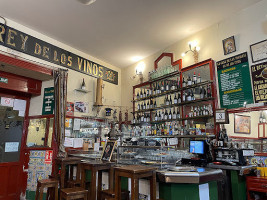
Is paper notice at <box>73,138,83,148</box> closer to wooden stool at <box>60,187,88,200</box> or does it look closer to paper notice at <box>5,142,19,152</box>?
paper notice at <box>5,142,19,152</box>

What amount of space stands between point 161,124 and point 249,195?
8.32 ft

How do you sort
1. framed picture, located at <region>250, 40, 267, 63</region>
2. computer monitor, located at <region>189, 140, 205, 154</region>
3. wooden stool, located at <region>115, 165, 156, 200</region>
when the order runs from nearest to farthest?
wooden stool, located at <region>115, 165, 156, 200</region> → computer monitor, located at <region>189, 140, 205, 154</region> → framed picture, located at <region>250, 40, 267, 63</region>

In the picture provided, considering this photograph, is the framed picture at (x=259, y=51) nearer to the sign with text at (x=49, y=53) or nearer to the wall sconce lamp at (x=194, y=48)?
the wall sconce lamp at (x=194, y=48)

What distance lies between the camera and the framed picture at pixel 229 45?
161 inches

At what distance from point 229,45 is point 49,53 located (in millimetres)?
4057

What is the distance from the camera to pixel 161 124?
5152 mm

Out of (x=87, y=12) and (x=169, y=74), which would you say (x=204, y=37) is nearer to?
(x=169, y=74)

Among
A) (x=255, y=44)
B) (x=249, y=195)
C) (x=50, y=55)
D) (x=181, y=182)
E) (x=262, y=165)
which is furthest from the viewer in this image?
(x=50, y=55)

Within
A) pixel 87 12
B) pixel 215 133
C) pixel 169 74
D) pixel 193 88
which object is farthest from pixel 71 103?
pixel 215 133

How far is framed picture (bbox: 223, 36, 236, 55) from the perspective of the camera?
4.08 meters

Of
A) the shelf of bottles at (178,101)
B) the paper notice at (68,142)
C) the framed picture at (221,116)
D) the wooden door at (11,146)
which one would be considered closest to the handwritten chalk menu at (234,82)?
the shelf of bottles at (178,101)

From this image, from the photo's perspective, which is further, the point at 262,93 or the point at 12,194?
the point at 12,194

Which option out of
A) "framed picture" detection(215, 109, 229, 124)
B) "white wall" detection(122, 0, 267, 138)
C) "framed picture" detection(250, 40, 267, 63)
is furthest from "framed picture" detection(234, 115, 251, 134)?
"framed picture" detection(250, 40, 267, 63)

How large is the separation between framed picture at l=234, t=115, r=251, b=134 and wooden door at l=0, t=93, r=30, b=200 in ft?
15.5
